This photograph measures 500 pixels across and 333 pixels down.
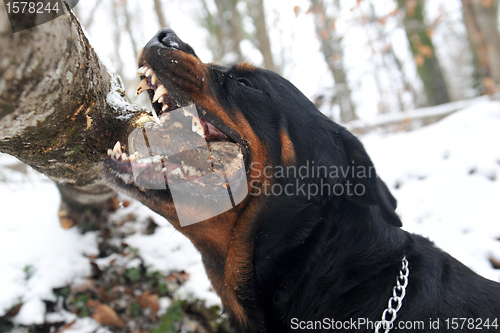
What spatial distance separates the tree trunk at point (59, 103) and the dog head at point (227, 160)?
17 cm

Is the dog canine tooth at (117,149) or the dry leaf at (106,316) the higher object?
the dog canine tooth at (117,149)

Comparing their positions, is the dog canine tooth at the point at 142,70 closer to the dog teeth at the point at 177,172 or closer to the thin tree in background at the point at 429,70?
the dog teeth at the point at 177,172

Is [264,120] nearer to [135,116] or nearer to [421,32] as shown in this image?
[135,116]

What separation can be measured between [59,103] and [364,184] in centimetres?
158

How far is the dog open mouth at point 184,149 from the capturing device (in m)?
1.77

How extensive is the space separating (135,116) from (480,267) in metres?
2.85

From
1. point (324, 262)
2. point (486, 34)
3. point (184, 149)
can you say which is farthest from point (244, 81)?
point (486, 34)

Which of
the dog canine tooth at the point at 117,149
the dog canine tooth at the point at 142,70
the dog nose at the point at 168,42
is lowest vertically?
the dog canine tooth at the point at 117,149

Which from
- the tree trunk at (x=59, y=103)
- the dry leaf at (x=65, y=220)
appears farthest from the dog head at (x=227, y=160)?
the dry leaf at (x=65, y=220)

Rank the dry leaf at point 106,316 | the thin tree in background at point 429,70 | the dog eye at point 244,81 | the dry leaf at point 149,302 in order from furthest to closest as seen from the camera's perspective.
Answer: the thin tree in background at point 429,70 → the dry leaf at point 149,302 → the dry leaf at point 106,316 → the dog eye at point 244,81

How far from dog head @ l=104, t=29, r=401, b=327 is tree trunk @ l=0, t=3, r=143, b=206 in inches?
6.9

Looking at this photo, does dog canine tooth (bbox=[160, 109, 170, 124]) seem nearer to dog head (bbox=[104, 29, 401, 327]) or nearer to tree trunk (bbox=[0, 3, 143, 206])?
dog head (bbox=[104, 29, 401, 327])

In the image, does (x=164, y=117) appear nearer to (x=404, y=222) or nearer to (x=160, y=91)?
(x=160, y=91)

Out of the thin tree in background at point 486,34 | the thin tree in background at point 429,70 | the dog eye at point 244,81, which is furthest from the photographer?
the thin tree in background at point 429,70
